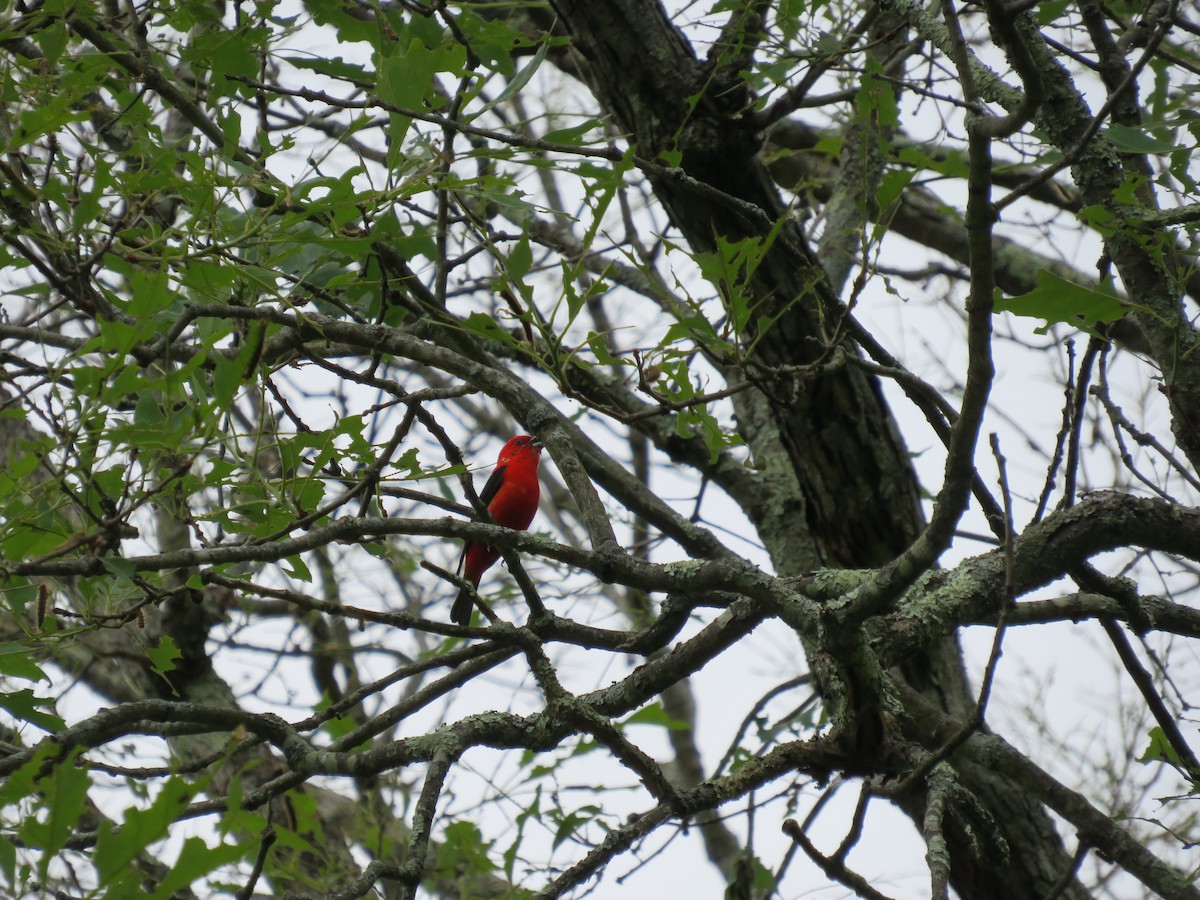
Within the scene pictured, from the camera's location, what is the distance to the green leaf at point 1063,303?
6.72ft

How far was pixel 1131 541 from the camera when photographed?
2178 mm

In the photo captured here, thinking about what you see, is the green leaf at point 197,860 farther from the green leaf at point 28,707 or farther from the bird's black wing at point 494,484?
the bird's black wing at point 494,484

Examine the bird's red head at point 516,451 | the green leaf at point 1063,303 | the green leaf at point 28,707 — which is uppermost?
the bird's red head at point 516,451

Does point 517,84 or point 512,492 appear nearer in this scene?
point 517,84

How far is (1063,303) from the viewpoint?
6.78ft

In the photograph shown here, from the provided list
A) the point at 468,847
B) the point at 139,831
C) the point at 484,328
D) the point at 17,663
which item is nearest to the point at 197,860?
the point at 139,831

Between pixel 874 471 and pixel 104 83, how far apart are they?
2.47 meters

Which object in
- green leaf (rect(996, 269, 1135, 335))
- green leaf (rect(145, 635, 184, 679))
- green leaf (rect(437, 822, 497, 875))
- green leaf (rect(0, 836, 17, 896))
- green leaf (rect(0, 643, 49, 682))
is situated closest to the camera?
green leaf (rect(0, 836, 17, 896))

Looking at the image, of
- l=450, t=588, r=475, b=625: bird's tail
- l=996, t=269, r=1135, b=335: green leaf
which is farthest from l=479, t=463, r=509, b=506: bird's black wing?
l=996, t=269, r=1135, b=335: green leaf

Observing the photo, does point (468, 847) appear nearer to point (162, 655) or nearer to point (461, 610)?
point (461, 610)

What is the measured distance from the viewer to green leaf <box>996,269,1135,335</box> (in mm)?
2047

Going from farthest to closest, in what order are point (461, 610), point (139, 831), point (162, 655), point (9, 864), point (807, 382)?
point (461, 610)
point (807, 382)
point (162, 655)
point (9, 864)
point (139, 831)

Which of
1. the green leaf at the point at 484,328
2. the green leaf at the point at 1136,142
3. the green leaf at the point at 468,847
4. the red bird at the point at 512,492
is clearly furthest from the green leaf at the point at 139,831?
the red bird at the point at 512,492

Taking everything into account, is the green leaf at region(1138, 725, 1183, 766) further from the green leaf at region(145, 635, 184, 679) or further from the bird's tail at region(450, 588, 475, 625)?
the bird's tail at region(450, 588, 475, 625)
